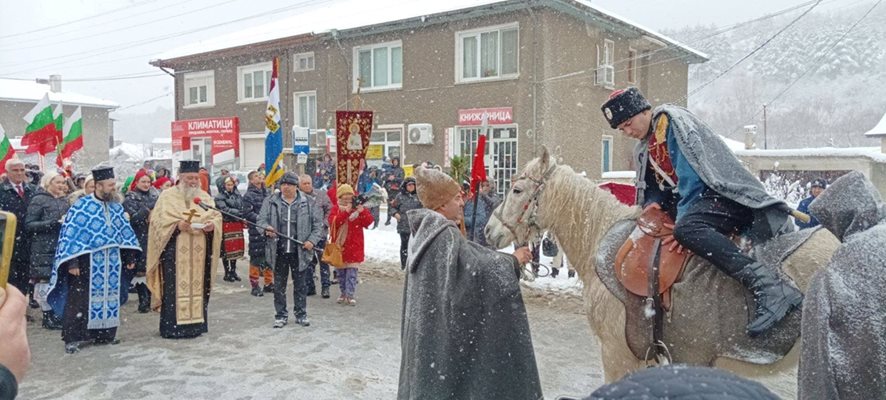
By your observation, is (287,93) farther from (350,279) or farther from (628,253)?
(628,253)

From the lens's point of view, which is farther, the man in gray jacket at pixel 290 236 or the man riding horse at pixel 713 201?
the man in gray jacket at pixel 290 236

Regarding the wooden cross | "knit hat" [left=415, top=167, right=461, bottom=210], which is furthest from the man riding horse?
the wooden cross

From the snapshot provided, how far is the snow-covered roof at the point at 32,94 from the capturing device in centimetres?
3572

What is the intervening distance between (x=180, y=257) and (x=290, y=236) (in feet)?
3.91

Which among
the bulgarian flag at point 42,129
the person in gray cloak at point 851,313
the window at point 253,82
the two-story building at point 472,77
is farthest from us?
the window at point 253,82

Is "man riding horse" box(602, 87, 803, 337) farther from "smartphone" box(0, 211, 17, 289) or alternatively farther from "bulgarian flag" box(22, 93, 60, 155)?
"bulgarian flag" box(22, 93, 60, 155)

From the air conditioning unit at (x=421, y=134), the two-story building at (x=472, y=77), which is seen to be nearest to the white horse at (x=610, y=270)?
the two-story building at (x=472, y=77)

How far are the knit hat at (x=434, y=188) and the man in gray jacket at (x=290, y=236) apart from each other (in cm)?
393

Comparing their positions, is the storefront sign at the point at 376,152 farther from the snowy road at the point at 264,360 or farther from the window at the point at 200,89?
the snowy road at the point at 264,360

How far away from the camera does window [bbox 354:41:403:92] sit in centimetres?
2023

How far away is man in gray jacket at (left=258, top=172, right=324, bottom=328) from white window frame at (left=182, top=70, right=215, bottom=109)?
65.7 feet

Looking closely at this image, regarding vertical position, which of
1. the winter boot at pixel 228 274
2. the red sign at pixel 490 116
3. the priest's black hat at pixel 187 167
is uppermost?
the red sign at pixel 490 116

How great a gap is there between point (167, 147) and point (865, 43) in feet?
258

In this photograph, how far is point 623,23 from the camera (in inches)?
757
